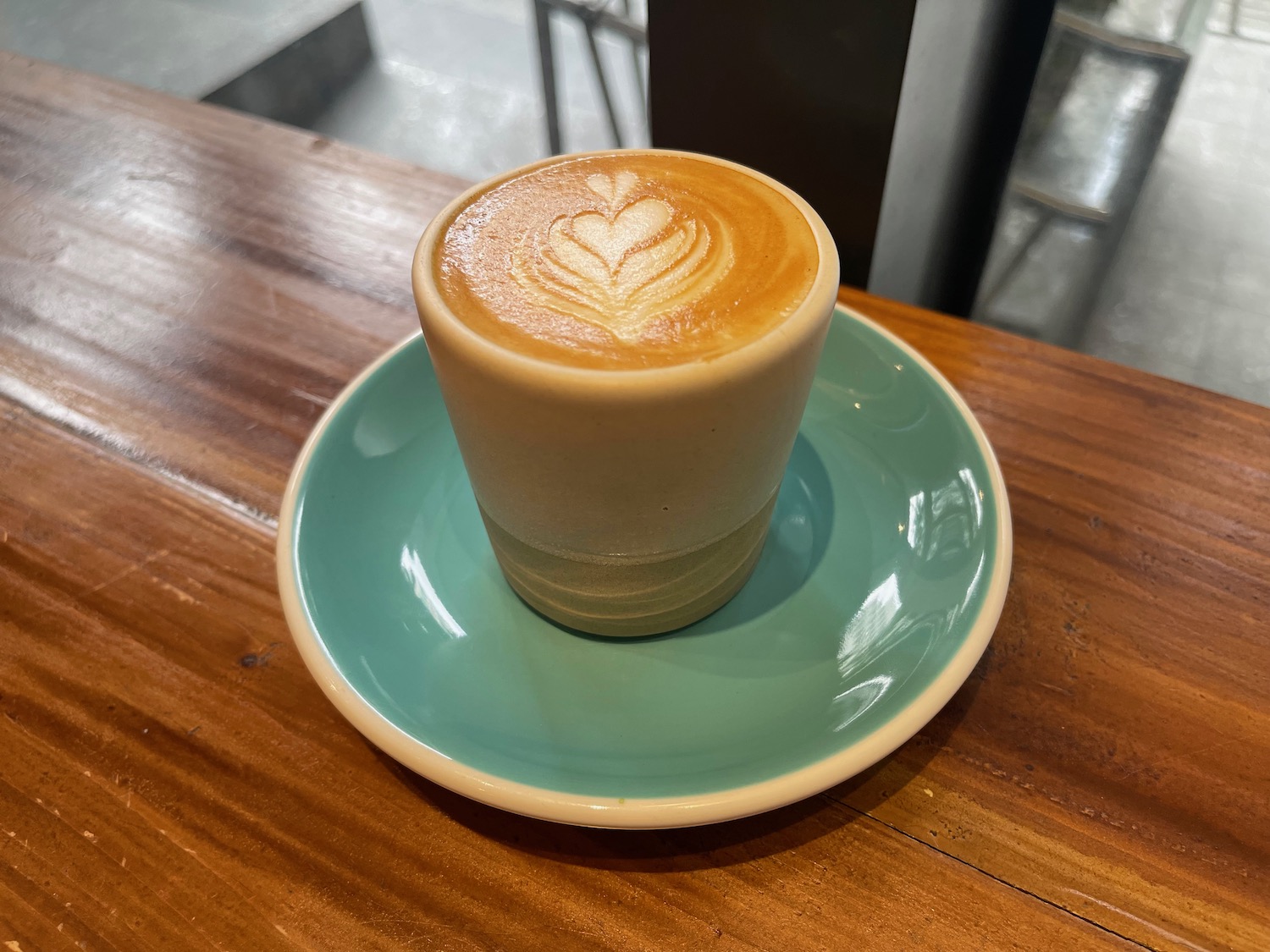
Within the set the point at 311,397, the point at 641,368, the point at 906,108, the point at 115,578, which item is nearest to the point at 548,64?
the point at 906,108

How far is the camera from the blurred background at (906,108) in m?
0.96

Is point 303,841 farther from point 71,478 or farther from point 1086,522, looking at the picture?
point 1086,522

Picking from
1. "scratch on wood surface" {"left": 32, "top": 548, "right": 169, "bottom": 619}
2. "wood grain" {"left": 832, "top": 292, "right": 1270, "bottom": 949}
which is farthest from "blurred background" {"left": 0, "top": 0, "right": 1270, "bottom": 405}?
"scratch on wood surface" {"left": 32, "top": 548, "right": 169, "bottom": 619}

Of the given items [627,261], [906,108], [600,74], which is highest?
[627,261]

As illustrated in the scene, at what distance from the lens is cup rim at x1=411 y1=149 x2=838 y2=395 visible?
0.45m

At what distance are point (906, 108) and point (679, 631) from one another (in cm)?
63

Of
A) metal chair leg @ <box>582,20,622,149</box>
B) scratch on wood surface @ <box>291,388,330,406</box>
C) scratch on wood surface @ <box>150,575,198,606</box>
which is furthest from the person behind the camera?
metal chair leg @ <box>582,20,622,149</box>

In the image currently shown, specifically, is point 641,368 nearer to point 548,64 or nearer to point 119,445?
point 119,445

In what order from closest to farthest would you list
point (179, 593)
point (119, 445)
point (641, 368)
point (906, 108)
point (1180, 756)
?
point (641, 368)
point (1180, 756)
point (179, 593)
point (119, 445)
point (906, 108)

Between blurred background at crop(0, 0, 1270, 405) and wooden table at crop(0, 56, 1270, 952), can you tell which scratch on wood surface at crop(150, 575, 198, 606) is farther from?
blurred background at crop(0, 0, 1270, 405)

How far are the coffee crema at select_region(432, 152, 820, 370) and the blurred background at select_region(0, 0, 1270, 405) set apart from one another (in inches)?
16.0

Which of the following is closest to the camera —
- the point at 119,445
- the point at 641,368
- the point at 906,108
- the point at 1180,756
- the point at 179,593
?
the point at 641,368

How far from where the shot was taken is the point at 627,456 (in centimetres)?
47

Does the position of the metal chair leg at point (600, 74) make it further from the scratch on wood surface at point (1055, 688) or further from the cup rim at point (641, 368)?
the scratch on wood surface at point (1055, 688)
